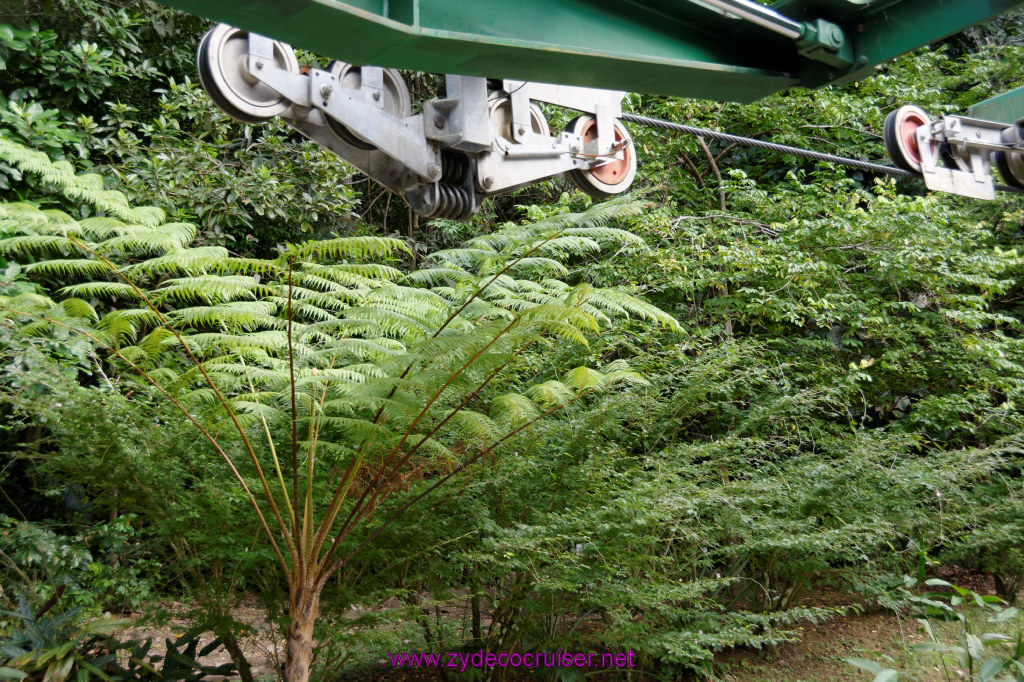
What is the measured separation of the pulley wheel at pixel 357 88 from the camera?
2.75m

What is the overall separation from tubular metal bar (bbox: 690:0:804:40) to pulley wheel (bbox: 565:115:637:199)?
1405mm

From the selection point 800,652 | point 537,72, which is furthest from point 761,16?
point 800,652

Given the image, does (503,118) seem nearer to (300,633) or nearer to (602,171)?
(602,171)

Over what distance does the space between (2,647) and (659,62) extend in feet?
10.3

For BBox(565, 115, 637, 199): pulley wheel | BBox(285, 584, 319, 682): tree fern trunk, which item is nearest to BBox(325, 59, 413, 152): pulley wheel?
BBox(565, 115, 637, 199): pulley wheel

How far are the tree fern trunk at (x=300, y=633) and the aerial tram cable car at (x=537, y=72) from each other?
150 cm

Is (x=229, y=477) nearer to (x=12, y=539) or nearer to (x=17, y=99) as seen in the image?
(x=12, y=539)

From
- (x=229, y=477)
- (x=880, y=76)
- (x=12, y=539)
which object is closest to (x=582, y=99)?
(x=229, y=477)

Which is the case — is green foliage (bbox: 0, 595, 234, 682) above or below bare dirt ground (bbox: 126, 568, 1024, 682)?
above

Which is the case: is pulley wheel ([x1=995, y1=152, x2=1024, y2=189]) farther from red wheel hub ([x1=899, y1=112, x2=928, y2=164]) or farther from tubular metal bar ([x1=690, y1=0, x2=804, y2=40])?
tubular metal bar ([x1=690, y1=0, x2=804, y2=40])

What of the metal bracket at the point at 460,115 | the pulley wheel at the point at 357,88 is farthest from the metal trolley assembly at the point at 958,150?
the pulley wheel at the point at 357,88

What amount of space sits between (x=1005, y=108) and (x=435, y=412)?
9.03 ft

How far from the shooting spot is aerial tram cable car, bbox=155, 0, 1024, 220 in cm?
165

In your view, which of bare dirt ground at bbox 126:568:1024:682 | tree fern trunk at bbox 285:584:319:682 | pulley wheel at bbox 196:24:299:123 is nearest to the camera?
pulley wheel at bbox 196:24:299:123
